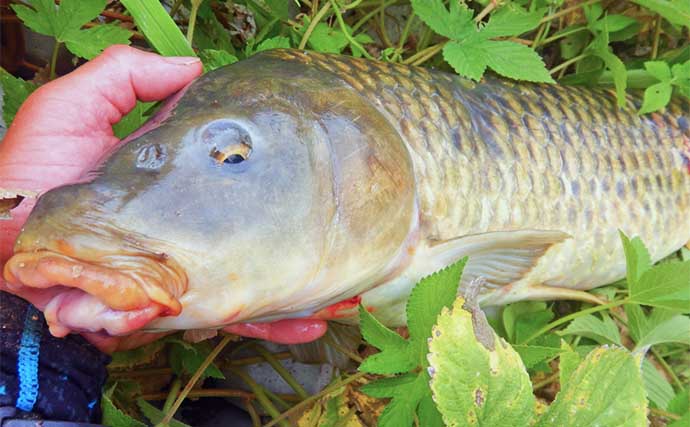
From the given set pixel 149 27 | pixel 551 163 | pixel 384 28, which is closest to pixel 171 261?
pixel 149 27

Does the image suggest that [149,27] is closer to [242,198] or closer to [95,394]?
[242,198]

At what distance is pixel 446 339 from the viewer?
2.91ft

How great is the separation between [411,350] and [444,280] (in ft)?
0.49

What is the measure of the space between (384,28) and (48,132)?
1113 mm

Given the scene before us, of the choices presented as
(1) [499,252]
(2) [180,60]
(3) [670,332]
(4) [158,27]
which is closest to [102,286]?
(2) [180,60]

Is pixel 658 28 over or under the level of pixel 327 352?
over

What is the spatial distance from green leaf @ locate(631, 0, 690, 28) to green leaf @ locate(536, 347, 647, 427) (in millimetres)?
1229

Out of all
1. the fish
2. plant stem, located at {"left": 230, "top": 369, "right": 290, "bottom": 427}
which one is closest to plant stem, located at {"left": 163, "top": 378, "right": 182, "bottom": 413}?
plant stem, located at {"left": 230, "top": 369, "right": 290, "bottom": 427}

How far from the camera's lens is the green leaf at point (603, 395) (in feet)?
2.96

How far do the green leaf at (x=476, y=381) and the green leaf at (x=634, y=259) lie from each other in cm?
76

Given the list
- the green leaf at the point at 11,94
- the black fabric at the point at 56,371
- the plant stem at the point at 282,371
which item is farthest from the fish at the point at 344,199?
the green leaf at the point at 11,94

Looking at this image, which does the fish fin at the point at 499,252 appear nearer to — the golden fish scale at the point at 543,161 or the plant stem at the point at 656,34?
the golden fish scale at the point at 543,161

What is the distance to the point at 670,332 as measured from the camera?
1792 mm

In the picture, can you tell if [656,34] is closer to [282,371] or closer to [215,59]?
[215,59]
